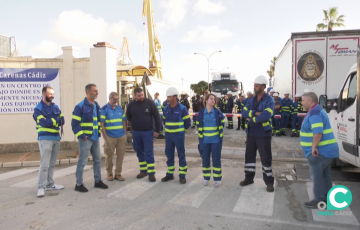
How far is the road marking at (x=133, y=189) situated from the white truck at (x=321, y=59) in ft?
27.9

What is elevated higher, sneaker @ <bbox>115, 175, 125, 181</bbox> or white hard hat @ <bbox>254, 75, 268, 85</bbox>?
white hard hat @ <bbox>254, 75, 268, 85</bbox>

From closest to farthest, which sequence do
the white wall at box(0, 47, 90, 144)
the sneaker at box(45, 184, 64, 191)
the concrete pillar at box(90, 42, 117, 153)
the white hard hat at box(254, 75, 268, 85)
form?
the white hard hat at box(254, 75, 268, 85)
the sneaker at box(45, 184, 64, 191)
the concrete pillar at box(90, 42, 117, 153)
the white wall at box(0, 47, 90, 144)

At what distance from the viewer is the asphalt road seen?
174 inches

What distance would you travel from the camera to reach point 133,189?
614 cm

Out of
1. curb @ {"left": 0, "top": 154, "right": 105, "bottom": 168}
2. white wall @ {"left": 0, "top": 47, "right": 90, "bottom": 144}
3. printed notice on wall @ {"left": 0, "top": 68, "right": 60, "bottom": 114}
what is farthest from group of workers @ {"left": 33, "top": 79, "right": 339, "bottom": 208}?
printed notice on wall @ {"left": 0, "top": 68, "right": 60, "bottom": 114}

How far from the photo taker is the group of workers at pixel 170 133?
494cm

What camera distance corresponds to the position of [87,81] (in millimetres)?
9992

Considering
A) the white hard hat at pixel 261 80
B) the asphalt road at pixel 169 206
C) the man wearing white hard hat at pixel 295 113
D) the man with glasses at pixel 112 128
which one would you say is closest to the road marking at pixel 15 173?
the asphalt road at pixel 169 206

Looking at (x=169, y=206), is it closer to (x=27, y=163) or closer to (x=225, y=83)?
(x=27, y=163)

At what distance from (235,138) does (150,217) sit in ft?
28.6

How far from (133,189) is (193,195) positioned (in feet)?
3.98

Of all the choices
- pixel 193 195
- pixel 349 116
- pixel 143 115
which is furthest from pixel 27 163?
pixel 349 116

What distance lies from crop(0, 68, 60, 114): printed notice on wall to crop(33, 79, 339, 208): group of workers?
165 inches

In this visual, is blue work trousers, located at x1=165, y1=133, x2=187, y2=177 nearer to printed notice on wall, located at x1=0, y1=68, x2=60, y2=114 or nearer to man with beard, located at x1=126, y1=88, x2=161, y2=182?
man with beard, located at x1=126, y1=88, x2=161, y2=182
